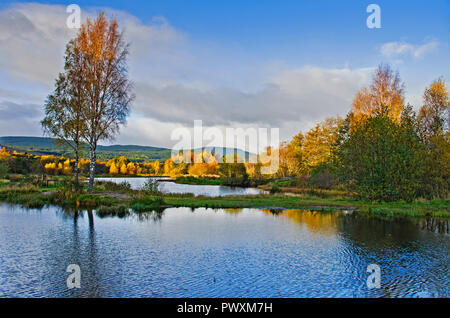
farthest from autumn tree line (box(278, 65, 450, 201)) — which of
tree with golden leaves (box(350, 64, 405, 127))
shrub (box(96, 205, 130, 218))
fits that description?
shrub (box(96, 205, 130, 218))

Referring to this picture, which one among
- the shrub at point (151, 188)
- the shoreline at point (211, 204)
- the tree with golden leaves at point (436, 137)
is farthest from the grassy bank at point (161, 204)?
the tree with golden leaves at point (436, 137)

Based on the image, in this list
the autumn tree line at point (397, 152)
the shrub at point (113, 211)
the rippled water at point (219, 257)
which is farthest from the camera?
the autumn tree line at point (397, 152)

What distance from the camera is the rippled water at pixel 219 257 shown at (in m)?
8.39

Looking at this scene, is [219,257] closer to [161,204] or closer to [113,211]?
[113,211]

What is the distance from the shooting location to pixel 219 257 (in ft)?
36.4

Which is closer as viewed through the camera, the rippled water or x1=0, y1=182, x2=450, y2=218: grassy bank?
the rippled water

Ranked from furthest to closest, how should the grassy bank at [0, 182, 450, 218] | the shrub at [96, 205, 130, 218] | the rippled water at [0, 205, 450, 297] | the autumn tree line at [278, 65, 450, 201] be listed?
1. the autumn tree line at [278, 65, 450, 201]
2. the grassy bank at [0, 182, 450, 218]
3. the shrub at [96, 205, 130, 218]
4. the rippled water at [0, 205, 450, 297]

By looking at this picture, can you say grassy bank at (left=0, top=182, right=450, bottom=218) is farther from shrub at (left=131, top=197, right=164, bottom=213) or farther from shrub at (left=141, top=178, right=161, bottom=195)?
shrub at (left=141, top=178, right=161, bottom=195)

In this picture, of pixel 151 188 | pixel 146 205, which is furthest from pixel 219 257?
pixel 151 188

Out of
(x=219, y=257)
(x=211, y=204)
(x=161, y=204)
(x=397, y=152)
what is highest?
(x=397, y=152)

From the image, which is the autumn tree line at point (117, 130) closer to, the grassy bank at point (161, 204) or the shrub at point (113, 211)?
the grassy bank at point (161, 204)

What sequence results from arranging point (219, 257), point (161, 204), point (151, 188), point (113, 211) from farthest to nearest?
1. point (151, 188)
2. point (161, 204)
3. point (113, 211)
4. point (219, 257)

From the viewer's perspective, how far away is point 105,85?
2870 centimetres

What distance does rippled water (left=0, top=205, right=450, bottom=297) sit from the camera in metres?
8.39
